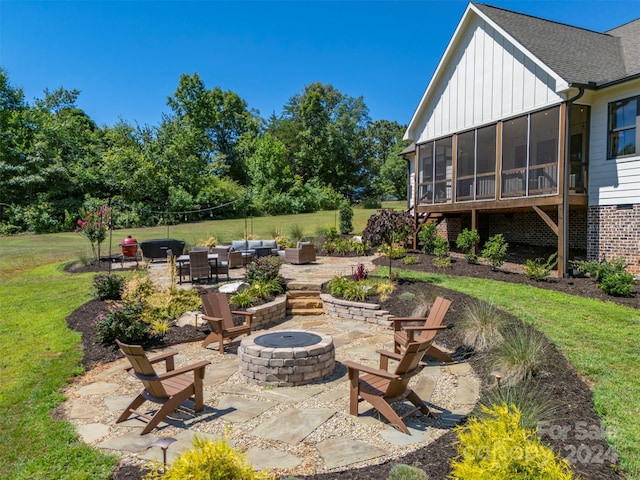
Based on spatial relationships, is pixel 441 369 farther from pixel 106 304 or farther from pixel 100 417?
pixel 106 304

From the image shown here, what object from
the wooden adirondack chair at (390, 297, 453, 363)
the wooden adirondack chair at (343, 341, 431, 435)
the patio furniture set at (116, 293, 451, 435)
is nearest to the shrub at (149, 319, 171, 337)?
the patio furniture set at (116, 293, 451, 435)

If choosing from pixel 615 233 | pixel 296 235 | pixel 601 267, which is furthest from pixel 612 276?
pixel 296 235

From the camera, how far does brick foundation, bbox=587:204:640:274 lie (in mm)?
9898

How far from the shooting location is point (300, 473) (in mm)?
3059

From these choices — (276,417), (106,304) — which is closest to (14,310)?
(106,304)

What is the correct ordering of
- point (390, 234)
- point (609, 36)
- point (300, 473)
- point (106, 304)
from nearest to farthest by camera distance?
point (300, 473) < point (106, 304) < point (390, 234) < point (609, 36)

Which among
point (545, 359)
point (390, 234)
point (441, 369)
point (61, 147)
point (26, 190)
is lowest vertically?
point (441, 369)

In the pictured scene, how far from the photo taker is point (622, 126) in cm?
1013

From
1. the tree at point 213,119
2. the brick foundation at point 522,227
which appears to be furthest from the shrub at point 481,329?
the tree at point 213,119

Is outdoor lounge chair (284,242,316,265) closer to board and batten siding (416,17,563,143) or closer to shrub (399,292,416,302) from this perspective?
shrub (399,292,416,302)

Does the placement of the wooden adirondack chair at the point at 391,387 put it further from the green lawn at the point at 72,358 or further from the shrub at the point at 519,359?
the green lawn at the point at 72,358

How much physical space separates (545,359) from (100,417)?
16.4 feet

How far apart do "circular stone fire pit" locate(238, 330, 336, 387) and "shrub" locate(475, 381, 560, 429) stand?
1.91 m

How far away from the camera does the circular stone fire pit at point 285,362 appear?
4898mm
